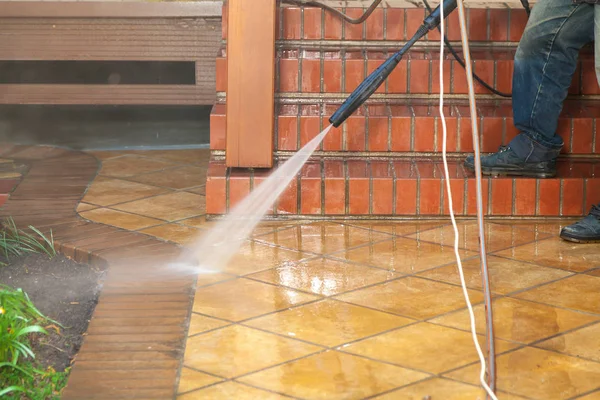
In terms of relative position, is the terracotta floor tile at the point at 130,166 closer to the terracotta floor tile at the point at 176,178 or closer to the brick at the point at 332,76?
the terracotta floor tile at the point at 176,178

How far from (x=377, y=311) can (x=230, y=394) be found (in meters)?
0.83

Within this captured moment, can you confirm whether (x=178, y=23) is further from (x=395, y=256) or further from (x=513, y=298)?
(x=513, y=298)

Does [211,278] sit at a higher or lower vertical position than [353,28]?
lower

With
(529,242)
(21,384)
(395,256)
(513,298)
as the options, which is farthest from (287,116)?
(21,384)

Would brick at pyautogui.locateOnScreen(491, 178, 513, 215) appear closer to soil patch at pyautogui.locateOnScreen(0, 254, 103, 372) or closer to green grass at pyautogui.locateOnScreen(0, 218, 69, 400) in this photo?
soil patch at pyautogui.locateOnScreen(0, 254, 103, 372)

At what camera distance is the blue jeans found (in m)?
4.20

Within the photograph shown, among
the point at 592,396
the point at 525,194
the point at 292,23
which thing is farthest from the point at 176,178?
the point at 592,396

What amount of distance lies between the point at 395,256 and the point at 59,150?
9.21 feet

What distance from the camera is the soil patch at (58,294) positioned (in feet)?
9.55

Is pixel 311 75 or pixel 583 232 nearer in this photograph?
pixel 583 232

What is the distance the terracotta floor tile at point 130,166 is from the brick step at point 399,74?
0.99 meters

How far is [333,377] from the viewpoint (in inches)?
107

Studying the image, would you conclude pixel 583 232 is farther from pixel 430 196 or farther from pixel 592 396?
pixel 592 396

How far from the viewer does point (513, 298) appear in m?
3.42
